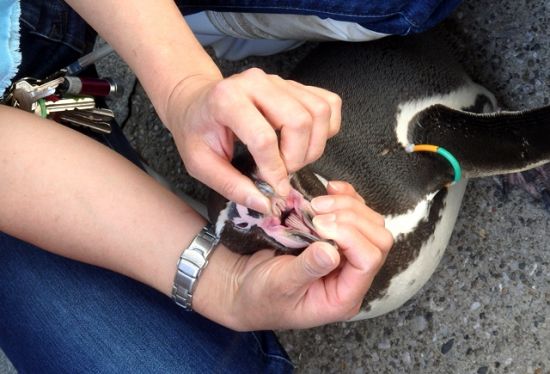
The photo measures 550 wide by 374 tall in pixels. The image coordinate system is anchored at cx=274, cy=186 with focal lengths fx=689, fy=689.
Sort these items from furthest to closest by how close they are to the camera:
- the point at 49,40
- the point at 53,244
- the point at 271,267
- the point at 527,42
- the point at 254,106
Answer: the point at 527,42
the point at 49,40
the point at 53,244
the point at 271,267
the point at 254,106

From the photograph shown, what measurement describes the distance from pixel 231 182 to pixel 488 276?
550mm

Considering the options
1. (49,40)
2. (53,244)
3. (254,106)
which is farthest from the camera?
(49,40)

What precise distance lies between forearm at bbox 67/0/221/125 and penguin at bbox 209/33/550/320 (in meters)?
0.15

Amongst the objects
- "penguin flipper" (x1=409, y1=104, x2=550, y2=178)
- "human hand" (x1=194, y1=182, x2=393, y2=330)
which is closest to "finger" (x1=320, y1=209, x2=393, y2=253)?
"human hand" (x1=194, y1=182, x2=393, y2=330)

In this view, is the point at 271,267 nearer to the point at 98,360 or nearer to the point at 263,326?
the point at 263,326

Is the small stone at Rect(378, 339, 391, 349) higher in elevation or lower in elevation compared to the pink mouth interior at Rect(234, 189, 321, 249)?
lower

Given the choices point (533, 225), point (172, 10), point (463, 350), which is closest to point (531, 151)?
point (533, 225)

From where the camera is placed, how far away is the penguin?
2.48 feet

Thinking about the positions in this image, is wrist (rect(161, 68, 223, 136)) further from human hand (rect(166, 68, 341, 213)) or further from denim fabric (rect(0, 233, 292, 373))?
denim fabric (rect(0, 233, 292, 373))

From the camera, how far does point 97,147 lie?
76 centimetres

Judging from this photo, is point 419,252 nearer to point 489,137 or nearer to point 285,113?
point 489,137

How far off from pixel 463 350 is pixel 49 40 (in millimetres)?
685

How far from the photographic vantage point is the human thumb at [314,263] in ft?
1.69

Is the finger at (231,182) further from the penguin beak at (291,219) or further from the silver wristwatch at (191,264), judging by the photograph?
the silver wristwatch at (191,264)
